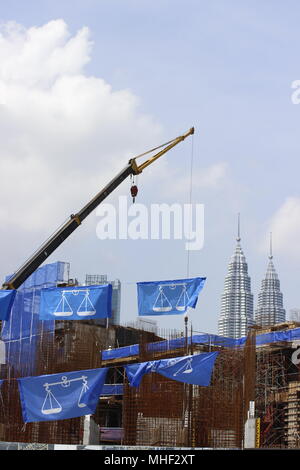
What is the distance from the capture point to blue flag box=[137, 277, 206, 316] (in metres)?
30.8

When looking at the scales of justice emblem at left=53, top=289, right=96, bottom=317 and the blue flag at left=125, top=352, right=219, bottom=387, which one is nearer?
the blue flag at left=125, top=352, right=219, bottom=387

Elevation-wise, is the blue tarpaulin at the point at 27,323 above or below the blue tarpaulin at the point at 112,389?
above

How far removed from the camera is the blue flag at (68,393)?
85.5 ft

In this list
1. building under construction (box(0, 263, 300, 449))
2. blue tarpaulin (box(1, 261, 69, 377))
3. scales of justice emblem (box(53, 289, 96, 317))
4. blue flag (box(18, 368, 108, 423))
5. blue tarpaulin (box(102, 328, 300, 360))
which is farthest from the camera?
blue tarpaulin (box(1, 261, 69, 377))

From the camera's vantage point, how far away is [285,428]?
123 feet

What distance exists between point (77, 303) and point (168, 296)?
3.88m

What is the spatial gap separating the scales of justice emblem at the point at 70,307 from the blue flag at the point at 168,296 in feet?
6.92

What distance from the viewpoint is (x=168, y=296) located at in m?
31.5

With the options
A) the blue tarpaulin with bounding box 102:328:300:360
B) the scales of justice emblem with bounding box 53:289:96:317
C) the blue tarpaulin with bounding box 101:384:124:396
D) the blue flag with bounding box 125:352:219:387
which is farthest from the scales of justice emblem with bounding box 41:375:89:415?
the blue tarpaulin with bounding box 101:384:124:396

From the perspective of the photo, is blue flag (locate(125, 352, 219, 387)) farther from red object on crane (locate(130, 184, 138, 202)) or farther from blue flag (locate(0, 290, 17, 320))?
red object on crane (locate(130, 184, 138, 202))

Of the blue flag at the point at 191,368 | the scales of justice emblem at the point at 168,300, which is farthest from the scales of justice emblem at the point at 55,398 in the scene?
the scales of justice emblem at the point at 168,300

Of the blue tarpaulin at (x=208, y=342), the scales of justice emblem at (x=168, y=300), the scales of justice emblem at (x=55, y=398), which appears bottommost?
the scales of justice emblem at (x=55, y=398)

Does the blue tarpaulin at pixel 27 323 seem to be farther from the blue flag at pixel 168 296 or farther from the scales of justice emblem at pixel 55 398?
the scales of justice emblem at pixel 55 398
